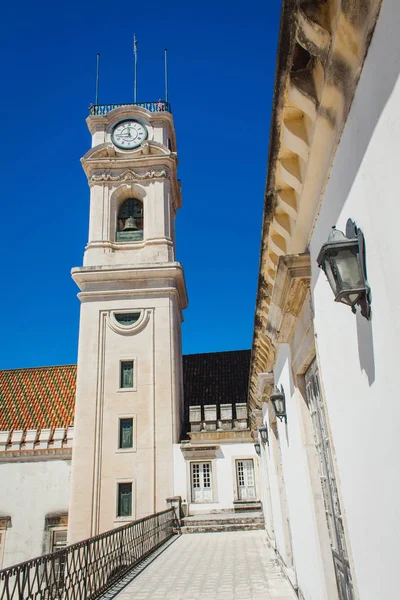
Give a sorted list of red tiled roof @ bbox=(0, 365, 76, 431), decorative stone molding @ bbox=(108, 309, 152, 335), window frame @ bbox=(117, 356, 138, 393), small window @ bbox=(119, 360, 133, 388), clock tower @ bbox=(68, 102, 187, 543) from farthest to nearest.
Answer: red tiled roof @ bbox=(0, 365, 76, 431), decorative stone molding @ bbox=(108, 309, 152, 335), small window @ bbox=(119, 360, 133, 388), window frame @ bbox=(117, 356, 138, 393), clock tower @ bbox=(68, 102, 187, 543)

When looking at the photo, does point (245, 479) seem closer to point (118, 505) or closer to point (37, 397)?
point (118, 505)

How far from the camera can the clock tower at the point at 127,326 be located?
62.3 feet

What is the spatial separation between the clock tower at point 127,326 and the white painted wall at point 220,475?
413mm

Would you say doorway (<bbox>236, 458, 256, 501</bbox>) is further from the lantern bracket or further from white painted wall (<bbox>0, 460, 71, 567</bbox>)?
the lantern bracket

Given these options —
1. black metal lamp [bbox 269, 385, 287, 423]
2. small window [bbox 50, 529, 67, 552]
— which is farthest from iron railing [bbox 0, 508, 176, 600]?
small window [bbox 50, 529, 67, 552]

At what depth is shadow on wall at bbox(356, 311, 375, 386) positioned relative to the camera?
8.32ft

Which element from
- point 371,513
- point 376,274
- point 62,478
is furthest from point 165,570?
point 62,478

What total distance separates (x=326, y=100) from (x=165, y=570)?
10.2m

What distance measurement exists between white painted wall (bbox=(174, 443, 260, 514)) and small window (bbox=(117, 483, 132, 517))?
6.15 ft

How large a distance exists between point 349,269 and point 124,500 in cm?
1869

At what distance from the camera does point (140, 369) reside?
68.6 feet

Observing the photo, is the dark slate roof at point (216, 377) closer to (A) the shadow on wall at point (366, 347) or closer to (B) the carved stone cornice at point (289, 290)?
(B) the carved stone cornice at point (289, 290)

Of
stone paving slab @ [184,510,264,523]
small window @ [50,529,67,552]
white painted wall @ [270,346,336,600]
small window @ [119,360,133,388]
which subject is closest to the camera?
white painted wall @ [270,346,336,600]

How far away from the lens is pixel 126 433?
20.0 metres
